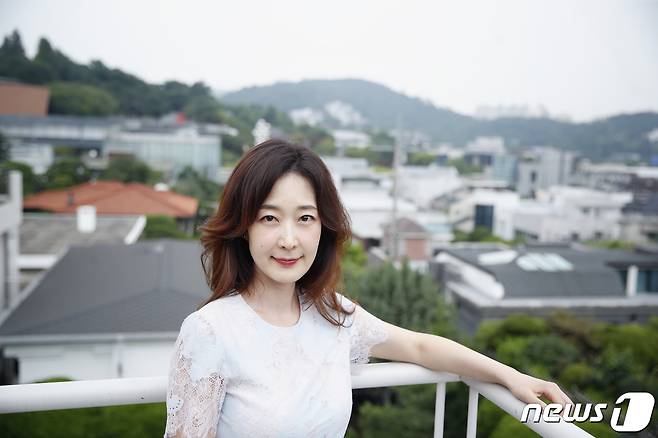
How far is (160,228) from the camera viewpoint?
47.8 feet

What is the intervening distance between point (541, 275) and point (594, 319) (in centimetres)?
128

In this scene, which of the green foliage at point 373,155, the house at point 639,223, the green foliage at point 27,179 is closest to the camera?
the green foliage at point 27,179

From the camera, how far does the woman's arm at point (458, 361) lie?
667mm

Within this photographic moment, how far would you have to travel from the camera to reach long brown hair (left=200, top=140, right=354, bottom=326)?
679 millimetres

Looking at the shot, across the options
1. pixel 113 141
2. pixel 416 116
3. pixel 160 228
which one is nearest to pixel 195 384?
pixel 160 228

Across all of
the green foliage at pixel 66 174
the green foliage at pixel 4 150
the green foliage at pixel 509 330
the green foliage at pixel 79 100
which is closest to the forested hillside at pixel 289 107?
the green foliage at pixel 79 100

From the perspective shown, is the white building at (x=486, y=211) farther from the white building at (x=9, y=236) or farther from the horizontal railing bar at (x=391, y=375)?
the horizontal railing bar at (x=391, y=375)

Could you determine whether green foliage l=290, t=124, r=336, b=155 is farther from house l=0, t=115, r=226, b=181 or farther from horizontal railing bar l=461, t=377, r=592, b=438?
horizontal railing bar l=461, t=377, r=592, b=438

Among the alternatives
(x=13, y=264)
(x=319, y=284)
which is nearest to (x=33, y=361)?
(x=13, y=264)

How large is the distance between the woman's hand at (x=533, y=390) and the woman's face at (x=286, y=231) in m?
0.30

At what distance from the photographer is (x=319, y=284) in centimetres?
79

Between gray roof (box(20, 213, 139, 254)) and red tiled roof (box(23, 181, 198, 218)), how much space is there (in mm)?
3318

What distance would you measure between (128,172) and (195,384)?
25.8 metres

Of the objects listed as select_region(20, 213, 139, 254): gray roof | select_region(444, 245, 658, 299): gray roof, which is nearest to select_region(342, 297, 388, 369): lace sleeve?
select_region(20, 213, 139, 254): gray roof
